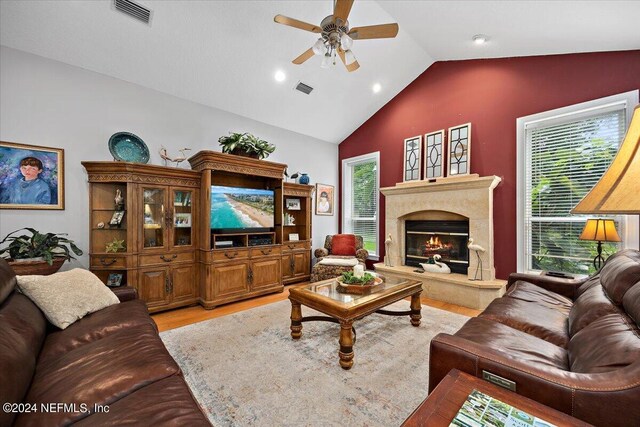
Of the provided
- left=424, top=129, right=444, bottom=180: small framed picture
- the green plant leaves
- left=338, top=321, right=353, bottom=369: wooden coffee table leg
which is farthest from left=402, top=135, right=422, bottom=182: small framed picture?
the green plant leaves

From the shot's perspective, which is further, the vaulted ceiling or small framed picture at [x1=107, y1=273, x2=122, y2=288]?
small framed picture at [x1=107, y1=273, x2=122, y2=288]

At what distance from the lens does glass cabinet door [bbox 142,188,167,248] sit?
10.8 ft

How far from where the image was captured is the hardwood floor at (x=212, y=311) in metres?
3.01

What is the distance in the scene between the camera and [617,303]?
160 centimetres

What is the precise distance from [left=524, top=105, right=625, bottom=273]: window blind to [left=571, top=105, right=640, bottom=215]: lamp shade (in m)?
3.28

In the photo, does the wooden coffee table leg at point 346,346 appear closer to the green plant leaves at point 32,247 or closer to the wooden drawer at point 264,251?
the wooden drawer at point 264,251

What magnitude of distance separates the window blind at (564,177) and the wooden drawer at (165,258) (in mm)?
4579

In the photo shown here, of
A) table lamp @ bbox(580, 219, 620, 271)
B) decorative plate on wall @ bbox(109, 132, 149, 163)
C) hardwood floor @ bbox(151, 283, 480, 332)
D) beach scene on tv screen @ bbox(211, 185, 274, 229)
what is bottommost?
hardwood floor @ bbox(151, 283, 480, 332)

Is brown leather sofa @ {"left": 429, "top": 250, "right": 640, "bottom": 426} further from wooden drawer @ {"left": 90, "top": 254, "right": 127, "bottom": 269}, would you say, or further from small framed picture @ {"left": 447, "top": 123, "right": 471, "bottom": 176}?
wooden drawer @ {"left": 90, "top": 254, "right": 127, "bottom": 269}

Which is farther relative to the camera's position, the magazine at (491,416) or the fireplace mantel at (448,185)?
the fireplace mantel at (448,185)

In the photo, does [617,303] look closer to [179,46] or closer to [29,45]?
[179,46]

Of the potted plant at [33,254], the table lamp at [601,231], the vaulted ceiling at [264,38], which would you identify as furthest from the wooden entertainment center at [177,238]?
the table lamp at [601,231]

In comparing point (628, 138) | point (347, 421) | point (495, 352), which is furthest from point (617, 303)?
point (347, 421)

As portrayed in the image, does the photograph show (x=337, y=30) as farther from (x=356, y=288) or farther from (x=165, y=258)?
(x=165, y=258)
